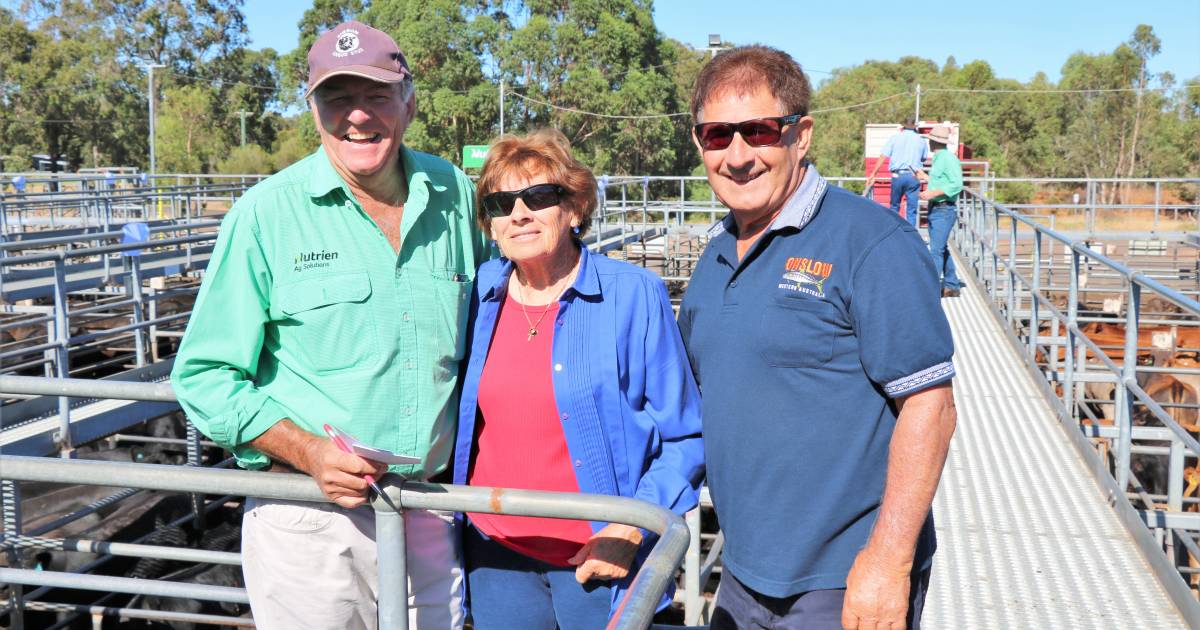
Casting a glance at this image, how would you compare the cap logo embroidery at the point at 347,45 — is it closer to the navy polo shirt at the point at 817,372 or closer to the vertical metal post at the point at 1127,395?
the navy polo shirt at the point at 817,372

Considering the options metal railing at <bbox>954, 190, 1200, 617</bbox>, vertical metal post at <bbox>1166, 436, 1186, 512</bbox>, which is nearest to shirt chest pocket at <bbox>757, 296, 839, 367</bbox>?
metal railing at <bbox>954, 190, 1200, 617</bbox>

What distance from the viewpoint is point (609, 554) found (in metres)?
2.44

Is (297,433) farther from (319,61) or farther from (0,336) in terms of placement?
(0,336)

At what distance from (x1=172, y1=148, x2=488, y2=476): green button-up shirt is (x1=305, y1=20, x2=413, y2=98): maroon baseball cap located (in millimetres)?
215

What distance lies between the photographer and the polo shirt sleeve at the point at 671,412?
2508 millimetres

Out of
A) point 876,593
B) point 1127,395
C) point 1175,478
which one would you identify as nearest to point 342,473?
point 876,593

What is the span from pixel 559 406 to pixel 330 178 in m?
0.76

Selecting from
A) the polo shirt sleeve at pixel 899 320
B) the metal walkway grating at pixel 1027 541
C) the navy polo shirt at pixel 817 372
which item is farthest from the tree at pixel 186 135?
the polo shirt sleeve at pixel 899 320

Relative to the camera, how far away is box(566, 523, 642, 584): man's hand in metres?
2.44

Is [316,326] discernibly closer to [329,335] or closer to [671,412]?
[329,335]

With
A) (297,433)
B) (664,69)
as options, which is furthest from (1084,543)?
(664,69)

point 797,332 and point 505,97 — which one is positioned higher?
point 505,97

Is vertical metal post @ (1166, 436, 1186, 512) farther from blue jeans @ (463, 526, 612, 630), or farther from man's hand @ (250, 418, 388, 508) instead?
man's hand @ (250, 418, 388, 508)

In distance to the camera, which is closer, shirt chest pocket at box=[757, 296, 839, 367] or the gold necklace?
shirt chest pocket at box=[757, 296, 839, 367]
